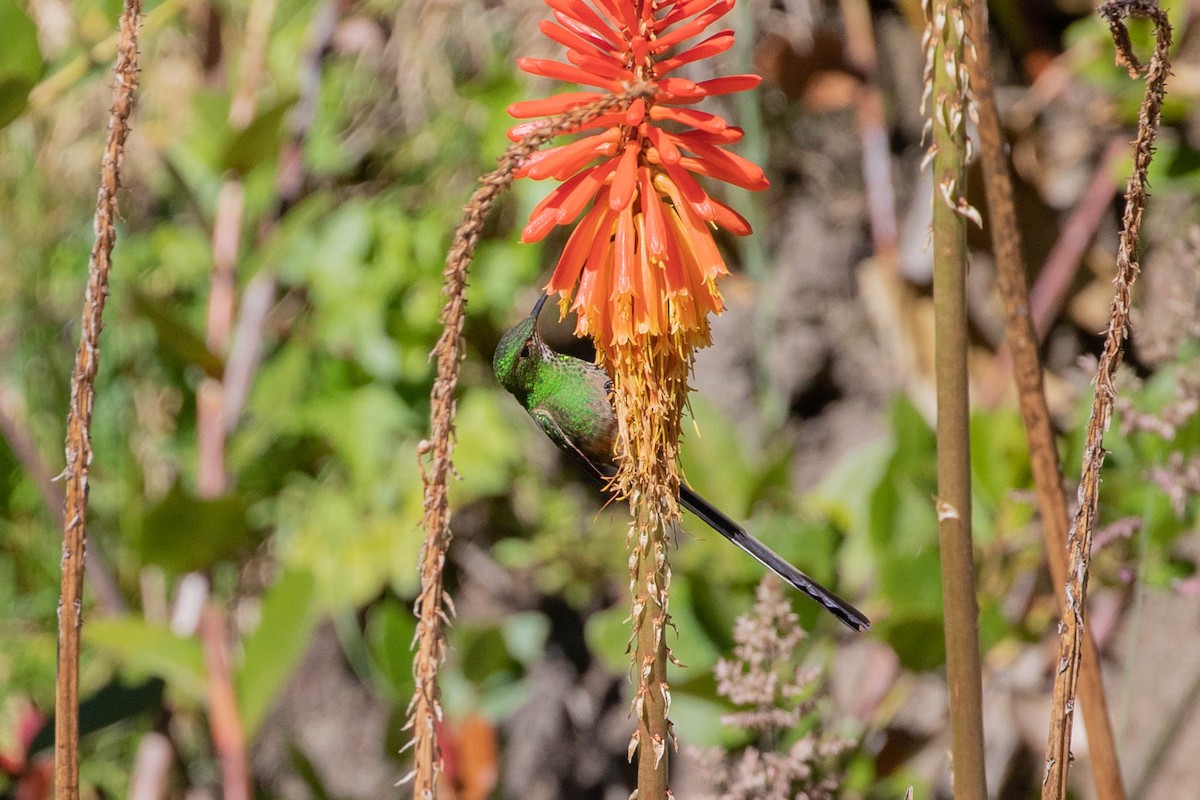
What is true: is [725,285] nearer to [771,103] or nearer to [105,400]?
[771,103]

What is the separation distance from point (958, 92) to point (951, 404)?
13 centimetres

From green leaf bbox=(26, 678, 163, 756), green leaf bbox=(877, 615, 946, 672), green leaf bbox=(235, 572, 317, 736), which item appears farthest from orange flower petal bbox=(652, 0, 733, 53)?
green leaf bbox=(26, 678, 163, 756)

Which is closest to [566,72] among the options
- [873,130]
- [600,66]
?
[600,66]

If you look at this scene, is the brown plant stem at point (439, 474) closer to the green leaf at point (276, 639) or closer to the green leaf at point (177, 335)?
the green leaf at point (276, 639)

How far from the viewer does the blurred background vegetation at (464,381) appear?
1216 millimetres

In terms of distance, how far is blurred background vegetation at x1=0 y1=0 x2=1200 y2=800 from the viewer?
122 centimetres

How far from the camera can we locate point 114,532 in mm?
1574

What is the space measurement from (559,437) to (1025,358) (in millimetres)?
318

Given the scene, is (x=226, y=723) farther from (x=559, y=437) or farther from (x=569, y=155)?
(x=569, y=155)

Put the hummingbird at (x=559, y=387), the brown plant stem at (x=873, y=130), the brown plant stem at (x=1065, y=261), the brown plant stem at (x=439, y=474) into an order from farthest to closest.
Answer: the brown plant stem at (x=873, y=130) → the brown plant stem at (x=1065, y=261) → the hummingbird at (x=559, y=387) → the brown plant stem at (x=439, y=474)

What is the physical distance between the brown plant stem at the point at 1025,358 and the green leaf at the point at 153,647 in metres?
0.86

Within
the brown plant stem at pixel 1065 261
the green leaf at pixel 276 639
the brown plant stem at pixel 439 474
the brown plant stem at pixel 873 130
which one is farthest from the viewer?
the brown plant stem at pixel 873 130

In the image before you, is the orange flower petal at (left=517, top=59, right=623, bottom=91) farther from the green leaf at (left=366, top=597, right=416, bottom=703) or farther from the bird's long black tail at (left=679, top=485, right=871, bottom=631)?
the green leaf at (left=366, top=597, right=416, bottom=703)

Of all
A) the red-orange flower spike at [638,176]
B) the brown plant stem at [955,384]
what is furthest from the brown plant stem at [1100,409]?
the red-orange flower spike at [638,176]
